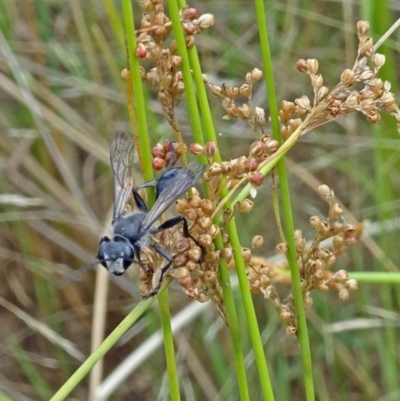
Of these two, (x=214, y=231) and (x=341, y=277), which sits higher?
(x=214, y=231)

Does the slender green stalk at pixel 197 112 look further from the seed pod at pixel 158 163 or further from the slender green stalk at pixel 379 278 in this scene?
the slender green stalk at pixel 379 278

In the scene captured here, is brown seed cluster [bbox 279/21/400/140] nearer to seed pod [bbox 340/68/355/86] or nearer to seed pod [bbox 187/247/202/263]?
seed pod [bbox 340/68/355/86]

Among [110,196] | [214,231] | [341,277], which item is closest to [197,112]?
[214,231]

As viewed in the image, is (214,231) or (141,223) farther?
(141,223)

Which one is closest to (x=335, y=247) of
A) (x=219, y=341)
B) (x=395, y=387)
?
(x=395, y=387)

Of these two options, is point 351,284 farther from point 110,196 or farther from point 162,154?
point 110,196

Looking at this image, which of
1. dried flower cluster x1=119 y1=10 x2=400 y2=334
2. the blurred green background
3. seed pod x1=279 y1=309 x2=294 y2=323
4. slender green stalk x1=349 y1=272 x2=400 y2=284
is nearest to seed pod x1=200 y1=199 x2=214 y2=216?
dried flower cluster x1=119 y1=10 x2=400 y2=334
